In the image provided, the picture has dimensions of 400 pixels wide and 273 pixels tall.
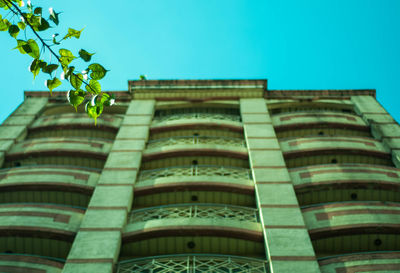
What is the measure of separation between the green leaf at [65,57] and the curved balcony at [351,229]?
10641mm

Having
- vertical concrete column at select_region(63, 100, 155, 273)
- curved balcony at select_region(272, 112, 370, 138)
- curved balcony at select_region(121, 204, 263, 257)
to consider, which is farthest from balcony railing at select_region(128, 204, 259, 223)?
curved balcony at select_region(272, 112, 370, 138)

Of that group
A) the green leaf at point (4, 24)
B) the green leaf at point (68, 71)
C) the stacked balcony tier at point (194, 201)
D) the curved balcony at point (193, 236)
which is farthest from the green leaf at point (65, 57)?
the curved balcony at point (193, 236)

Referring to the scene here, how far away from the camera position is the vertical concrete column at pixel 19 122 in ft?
62.9

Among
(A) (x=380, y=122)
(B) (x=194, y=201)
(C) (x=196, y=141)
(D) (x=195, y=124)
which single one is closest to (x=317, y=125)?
(A) (x=380, y=122)

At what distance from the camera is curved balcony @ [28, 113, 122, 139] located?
2108cm

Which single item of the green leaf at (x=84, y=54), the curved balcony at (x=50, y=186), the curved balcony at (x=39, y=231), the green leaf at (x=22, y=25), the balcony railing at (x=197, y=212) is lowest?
the green leaf at (x=84, y=54)

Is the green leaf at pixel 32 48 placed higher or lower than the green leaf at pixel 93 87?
higher

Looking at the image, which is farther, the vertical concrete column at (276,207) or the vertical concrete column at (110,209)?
the vertical concrete column at (110,209)

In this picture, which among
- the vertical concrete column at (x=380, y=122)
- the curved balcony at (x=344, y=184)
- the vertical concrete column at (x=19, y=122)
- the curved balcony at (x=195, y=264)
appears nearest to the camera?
the curved balcony at (x=195, y=264)

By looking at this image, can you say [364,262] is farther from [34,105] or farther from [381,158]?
[34,105]

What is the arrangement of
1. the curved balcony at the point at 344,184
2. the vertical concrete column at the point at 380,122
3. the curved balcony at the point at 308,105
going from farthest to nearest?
the curved balcony at the point at 308,105
the vertical concrete column at the point at 380,122
the curved balcony at the point at 344,184

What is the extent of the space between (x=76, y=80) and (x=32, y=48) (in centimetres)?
70

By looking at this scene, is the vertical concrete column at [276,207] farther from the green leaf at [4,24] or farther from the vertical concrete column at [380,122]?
the green leaf at [4,24]

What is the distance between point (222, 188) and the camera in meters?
15.3
